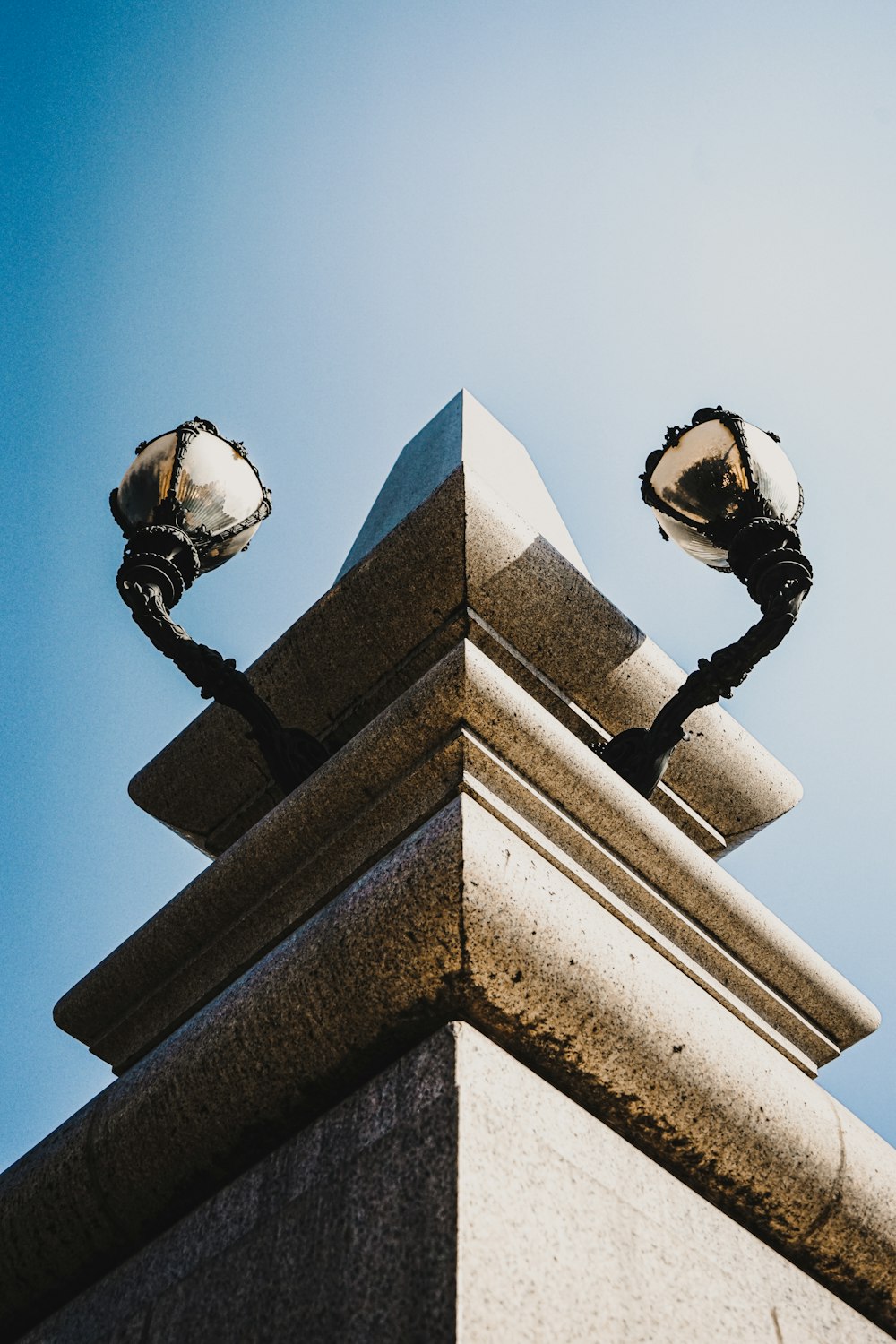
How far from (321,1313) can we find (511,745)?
1570mm

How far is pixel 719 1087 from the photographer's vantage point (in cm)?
266

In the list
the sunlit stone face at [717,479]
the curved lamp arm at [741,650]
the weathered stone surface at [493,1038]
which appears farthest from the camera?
the sunlit stone face at [717,479]

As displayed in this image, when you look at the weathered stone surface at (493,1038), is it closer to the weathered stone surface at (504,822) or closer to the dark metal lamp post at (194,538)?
the weathered stone surface at (504,822)

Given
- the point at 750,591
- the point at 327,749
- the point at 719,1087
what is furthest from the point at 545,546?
the point at 719,1087

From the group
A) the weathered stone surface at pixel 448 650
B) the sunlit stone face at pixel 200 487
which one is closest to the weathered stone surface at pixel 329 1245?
the weathered stone surface at pixel 448 650

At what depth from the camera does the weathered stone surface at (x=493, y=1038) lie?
2.44 meters

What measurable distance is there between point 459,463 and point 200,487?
53.6 inches

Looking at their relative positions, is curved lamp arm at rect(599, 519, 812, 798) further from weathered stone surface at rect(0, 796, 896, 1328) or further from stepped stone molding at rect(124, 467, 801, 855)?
weathered stone surface at rect(0, 796, 896, 1328)

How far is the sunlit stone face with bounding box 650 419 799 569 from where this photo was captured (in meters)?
4.47

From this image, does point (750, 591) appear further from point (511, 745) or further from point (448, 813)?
point (448, 813)

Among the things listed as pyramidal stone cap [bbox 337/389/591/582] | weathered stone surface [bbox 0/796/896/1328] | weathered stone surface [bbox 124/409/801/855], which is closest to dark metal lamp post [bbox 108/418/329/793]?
weathered stone surface [bbox 124/409/801/855]

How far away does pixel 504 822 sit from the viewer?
2.97 meters

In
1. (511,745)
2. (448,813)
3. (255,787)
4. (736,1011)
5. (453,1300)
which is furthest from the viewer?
(255,787)

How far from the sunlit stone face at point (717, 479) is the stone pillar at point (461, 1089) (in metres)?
0.93
